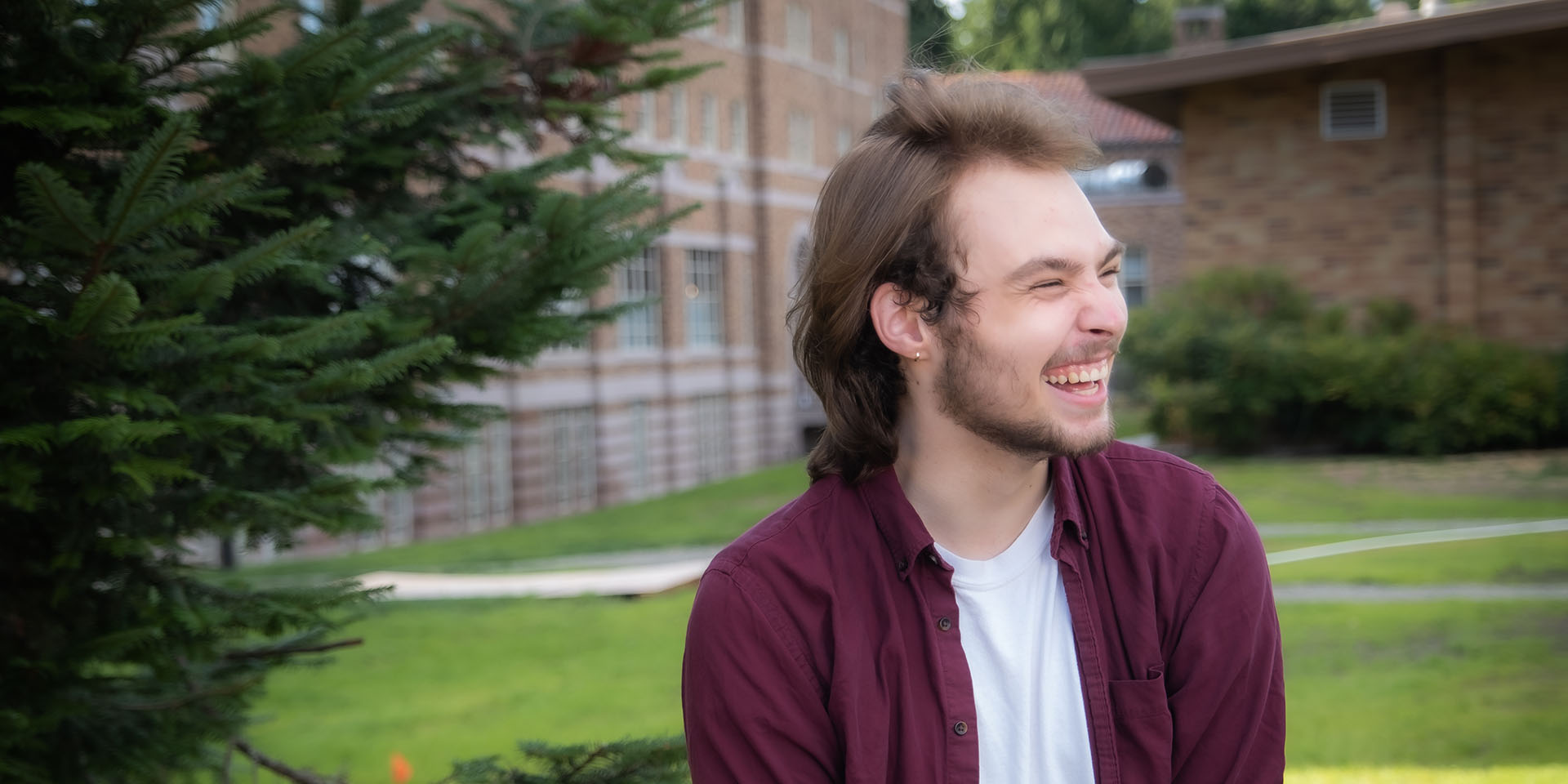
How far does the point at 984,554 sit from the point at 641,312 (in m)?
25.2

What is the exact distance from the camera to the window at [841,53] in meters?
35.8

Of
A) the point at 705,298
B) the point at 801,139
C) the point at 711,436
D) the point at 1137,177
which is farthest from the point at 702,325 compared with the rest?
the point at 1137,177

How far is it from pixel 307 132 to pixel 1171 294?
18.7 metres

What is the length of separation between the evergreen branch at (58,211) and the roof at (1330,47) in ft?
59.6

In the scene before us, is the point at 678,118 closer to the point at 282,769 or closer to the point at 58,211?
the point at 282,769

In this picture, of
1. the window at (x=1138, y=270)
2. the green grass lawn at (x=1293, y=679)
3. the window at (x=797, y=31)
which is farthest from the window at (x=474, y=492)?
the window at (x=1138, y=270)

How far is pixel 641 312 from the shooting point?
2727 cm

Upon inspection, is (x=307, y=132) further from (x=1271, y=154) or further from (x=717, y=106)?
(x=717, y=106)

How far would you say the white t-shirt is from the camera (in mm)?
2172

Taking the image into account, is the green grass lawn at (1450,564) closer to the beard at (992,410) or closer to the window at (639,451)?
the beard at (992,410)

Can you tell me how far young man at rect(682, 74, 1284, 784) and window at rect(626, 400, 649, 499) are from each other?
24.4m

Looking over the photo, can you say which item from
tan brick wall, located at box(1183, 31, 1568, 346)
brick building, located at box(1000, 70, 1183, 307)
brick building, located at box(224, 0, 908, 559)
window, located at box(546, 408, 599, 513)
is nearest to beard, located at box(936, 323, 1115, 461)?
brick building, located at box(224, 0, 908, 559)

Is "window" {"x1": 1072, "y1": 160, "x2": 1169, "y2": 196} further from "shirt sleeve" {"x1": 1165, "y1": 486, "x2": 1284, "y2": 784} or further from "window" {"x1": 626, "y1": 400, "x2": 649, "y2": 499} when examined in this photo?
"shirt sleeve" {"x1": 1165, "y1": 486, "x2": 1284, "y2": 784}

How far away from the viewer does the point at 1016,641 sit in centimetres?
224
